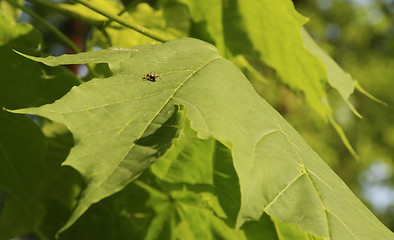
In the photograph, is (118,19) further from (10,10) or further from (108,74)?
(10,10)

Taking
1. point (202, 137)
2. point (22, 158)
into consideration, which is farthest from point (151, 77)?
point (22, 158)

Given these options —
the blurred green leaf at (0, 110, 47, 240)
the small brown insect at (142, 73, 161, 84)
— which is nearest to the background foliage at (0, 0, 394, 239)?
the blurred green leaf at (0, 110, 47, 240)

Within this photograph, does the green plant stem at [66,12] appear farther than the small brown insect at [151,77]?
Yes

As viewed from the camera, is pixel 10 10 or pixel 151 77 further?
pixel 10 10

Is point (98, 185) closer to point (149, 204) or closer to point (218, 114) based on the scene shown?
point (218, 114)

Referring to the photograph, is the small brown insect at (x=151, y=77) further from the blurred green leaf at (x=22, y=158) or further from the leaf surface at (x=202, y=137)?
the blurred green leaf at (x=22, y=158)

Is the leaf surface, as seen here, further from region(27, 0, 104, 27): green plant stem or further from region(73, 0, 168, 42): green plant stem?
region(27, 0, 104, 27): green plant stem

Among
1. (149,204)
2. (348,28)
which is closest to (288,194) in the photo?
(149,204)

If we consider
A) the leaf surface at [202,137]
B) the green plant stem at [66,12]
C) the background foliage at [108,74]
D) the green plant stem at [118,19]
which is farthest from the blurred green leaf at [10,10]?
the leaf surface at [202,137]
